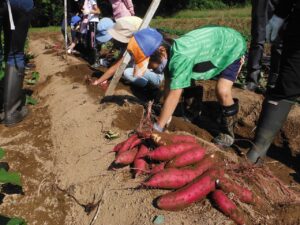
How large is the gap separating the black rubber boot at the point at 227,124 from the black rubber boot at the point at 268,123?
0.42m

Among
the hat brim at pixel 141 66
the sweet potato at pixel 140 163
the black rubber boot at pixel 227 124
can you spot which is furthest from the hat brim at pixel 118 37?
the sweet potato at pixel 140 163

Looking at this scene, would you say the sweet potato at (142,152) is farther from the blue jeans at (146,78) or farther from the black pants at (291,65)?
the blue jeans at (146,78)

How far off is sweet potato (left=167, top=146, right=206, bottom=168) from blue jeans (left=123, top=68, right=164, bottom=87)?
94.7 inches

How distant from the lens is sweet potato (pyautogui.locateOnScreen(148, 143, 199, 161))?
9.09 ft

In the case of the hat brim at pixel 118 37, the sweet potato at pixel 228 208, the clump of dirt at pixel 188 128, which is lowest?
the clump of dirt at pixel 188 128

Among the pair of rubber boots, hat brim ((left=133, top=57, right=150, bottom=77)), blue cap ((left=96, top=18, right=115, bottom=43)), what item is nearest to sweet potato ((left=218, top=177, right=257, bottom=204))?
hat brim ((left=133, top=57, right=150, bottom=77))

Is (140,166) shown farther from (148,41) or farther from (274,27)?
(274,27)

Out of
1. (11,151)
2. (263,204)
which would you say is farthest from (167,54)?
(11,151)

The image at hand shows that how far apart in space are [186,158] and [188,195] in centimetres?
35

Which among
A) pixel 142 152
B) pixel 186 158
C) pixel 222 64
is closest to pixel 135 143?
pixel 142 152

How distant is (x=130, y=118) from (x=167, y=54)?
2.82 ft

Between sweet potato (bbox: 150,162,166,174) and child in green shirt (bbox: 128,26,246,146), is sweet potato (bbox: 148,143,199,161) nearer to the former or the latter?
sweet potato (bbox: 150,162,166,174)

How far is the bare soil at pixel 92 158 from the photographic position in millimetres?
2588

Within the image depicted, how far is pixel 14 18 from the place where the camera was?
13.6 feet
